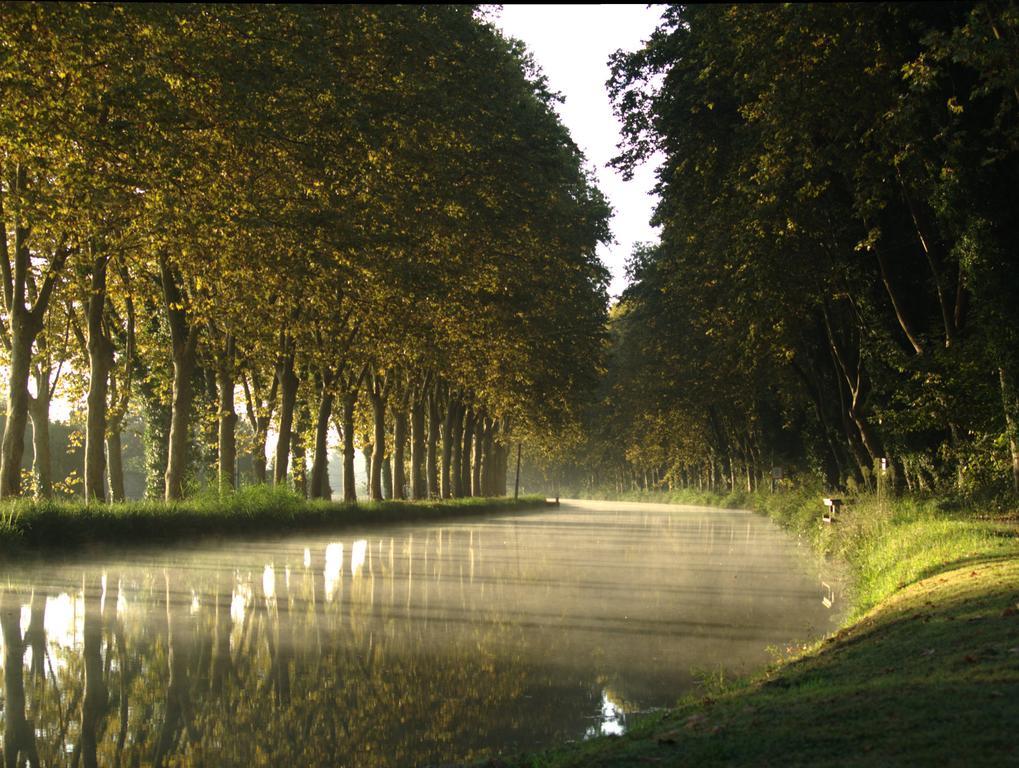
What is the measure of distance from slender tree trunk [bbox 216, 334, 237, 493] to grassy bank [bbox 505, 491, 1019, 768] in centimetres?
2488

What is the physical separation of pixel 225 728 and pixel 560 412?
55864 millimetres

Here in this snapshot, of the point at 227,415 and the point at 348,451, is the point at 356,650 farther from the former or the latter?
the point at 348,451

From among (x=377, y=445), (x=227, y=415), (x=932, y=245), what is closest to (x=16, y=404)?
(x=227, y=415)

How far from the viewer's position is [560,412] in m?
63.5

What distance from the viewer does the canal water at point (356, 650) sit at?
770 centimetres

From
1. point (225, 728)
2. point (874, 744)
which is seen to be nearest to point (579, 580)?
point (225, 728)

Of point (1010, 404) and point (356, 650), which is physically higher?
point (1010, 404)

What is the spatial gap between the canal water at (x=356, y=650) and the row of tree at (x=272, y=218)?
7031 mm

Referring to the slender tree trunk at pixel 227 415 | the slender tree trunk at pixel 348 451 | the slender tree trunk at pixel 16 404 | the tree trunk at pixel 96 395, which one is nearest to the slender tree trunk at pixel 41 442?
the tree trunk at pixel 96 395

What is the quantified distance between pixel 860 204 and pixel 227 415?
78.6ft

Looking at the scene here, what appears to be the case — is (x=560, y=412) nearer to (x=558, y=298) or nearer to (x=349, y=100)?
(x=558, y=298)

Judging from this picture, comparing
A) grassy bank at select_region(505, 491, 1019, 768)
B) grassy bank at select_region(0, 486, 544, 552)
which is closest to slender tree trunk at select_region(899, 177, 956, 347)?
grassy bank at select_region(505, 491, 1019, 768)

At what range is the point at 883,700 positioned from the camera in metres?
6.30

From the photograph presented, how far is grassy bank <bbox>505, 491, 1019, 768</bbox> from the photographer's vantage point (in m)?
A: 5.39
